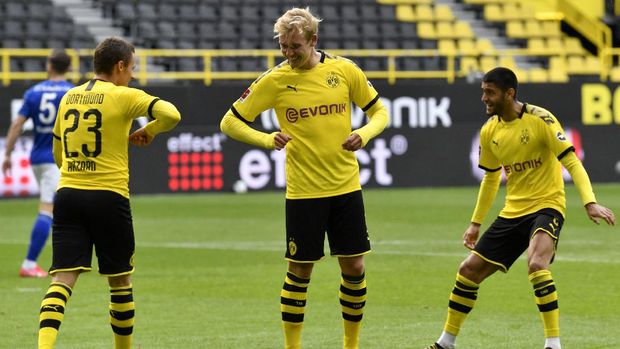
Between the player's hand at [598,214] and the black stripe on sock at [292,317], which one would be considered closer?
the player's hand at [598,214]

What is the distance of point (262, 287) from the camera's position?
39.4 feet

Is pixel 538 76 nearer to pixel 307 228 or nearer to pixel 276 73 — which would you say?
pixel 276 73

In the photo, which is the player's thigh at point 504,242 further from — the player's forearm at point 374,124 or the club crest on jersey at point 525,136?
the player's forearm at point 374,124

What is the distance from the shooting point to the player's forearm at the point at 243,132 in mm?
7871

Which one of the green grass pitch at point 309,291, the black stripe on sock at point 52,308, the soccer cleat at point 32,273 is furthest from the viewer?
the soccer cleat at point 32,273

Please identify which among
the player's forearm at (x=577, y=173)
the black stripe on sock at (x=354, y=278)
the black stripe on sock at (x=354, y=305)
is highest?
the player's forearm at (x=577, y=173)

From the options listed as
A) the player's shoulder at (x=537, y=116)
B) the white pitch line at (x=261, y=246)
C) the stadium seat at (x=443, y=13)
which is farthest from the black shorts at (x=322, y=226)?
the stadium seat at (x=443, y=13)

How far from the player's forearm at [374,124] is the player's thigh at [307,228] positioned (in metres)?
0.47

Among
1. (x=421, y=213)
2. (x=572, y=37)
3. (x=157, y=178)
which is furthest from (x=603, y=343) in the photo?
(x=572, y=37)

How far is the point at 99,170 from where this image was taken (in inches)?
296

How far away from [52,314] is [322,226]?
1.74 meters

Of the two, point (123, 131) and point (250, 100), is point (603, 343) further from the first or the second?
point (123, 131)

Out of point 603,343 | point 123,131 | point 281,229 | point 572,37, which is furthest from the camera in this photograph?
point 572,37

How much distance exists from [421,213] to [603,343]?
37.9ft
